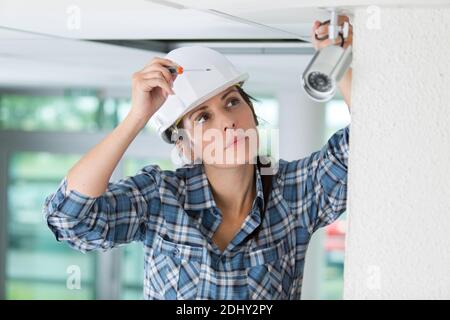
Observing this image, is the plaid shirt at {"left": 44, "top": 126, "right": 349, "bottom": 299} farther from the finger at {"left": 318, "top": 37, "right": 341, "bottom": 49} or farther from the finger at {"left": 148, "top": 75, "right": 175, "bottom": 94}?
the finger at {"left": 318, "top": 37, "right": 341, "bottom": 49}

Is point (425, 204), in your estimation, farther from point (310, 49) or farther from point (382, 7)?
point (310, 49)

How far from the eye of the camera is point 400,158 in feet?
2.35

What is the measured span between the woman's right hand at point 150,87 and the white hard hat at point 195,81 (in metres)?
0.16

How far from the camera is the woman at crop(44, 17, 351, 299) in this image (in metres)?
1.16

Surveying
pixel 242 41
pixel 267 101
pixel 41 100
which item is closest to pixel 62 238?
pixel 242 41

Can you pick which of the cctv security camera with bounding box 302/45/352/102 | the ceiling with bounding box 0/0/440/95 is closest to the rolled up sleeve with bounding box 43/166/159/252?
the ceiling with bounding box 0/0/440/95

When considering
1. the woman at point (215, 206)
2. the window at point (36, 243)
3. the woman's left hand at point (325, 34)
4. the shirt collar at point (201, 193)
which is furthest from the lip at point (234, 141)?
the window at point (36, 243)

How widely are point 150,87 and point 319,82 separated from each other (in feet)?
0.96

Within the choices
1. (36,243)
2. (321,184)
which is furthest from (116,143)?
(36,243)

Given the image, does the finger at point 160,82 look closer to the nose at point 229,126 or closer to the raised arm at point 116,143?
the raised arm at point 116,143

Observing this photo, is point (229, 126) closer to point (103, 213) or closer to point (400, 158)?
point (103, 213)

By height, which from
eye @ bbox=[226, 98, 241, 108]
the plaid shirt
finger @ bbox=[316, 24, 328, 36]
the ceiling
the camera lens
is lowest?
the plaid shirt

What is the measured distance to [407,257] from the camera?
28.6 inches

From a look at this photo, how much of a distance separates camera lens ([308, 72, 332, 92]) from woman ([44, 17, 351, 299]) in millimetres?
398
